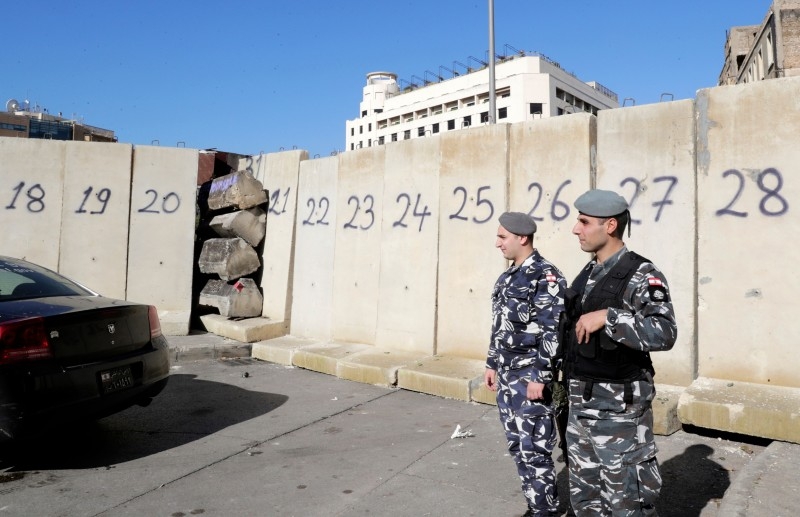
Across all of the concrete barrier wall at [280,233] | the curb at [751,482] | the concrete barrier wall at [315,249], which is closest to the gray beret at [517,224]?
the curb at [751,482]

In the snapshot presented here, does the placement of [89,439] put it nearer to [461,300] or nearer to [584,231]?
[461,300]

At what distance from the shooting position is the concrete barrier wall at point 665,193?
15.6ft

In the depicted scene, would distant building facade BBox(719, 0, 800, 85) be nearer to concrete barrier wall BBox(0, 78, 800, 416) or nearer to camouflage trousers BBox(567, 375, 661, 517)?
concrete barrier wall BBox(0, 78, 800, 416)

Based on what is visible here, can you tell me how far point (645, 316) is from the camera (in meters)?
2.33

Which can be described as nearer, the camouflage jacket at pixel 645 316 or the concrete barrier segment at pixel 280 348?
the camouflage jacket at pixel 645 316

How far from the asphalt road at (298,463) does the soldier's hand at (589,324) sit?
51.8 inches

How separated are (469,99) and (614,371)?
87.1 metres

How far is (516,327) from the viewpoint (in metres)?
3.11

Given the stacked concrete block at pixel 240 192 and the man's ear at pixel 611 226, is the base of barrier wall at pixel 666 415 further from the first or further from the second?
the stacked concrete block at pixel 240 192

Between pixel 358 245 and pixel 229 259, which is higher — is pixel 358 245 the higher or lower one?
the higher one

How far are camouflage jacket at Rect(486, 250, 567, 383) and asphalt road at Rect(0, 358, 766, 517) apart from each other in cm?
88

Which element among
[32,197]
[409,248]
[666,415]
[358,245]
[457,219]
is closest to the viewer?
[666,415]

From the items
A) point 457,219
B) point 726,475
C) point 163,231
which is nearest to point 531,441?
point 726,475

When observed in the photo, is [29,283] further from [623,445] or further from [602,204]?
[623,445]
